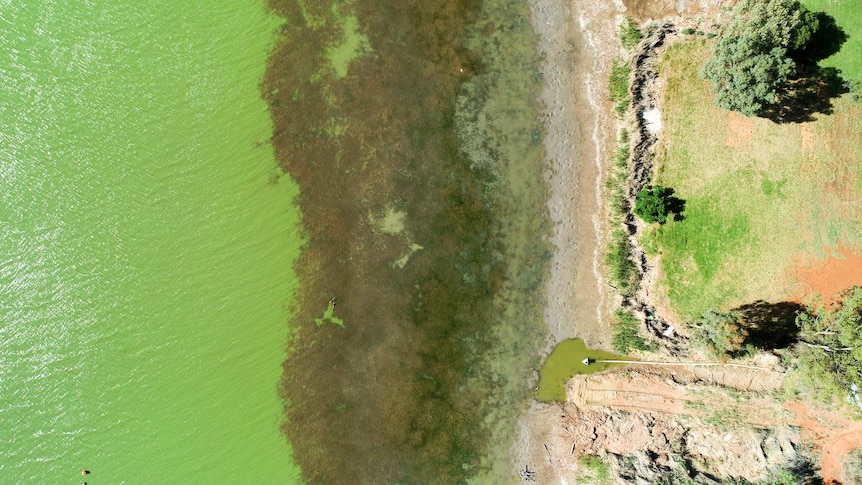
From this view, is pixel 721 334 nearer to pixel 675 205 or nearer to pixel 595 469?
pixel 675 205

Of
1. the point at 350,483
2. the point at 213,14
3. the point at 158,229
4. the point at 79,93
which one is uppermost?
the point at 213,14

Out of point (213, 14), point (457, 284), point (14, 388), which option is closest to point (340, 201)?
point (457, 284)

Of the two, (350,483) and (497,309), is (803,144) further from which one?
(350,483)

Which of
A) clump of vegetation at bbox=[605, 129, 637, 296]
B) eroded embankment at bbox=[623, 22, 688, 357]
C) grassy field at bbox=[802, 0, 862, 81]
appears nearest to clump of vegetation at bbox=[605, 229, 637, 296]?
clump of vegetation at bbox=[605, 129, 637, 296]

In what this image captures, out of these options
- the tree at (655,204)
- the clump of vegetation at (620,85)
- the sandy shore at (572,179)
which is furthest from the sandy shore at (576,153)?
the tree at (655,204)

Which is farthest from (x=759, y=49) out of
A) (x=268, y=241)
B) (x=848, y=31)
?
(x=268, y=241)

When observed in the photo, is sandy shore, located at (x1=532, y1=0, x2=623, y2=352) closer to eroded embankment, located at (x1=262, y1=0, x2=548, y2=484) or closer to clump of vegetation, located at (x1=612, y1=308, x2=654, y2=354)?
clump of vegetation, located at (x1=612, y1=308, x2=654, y2=354)
